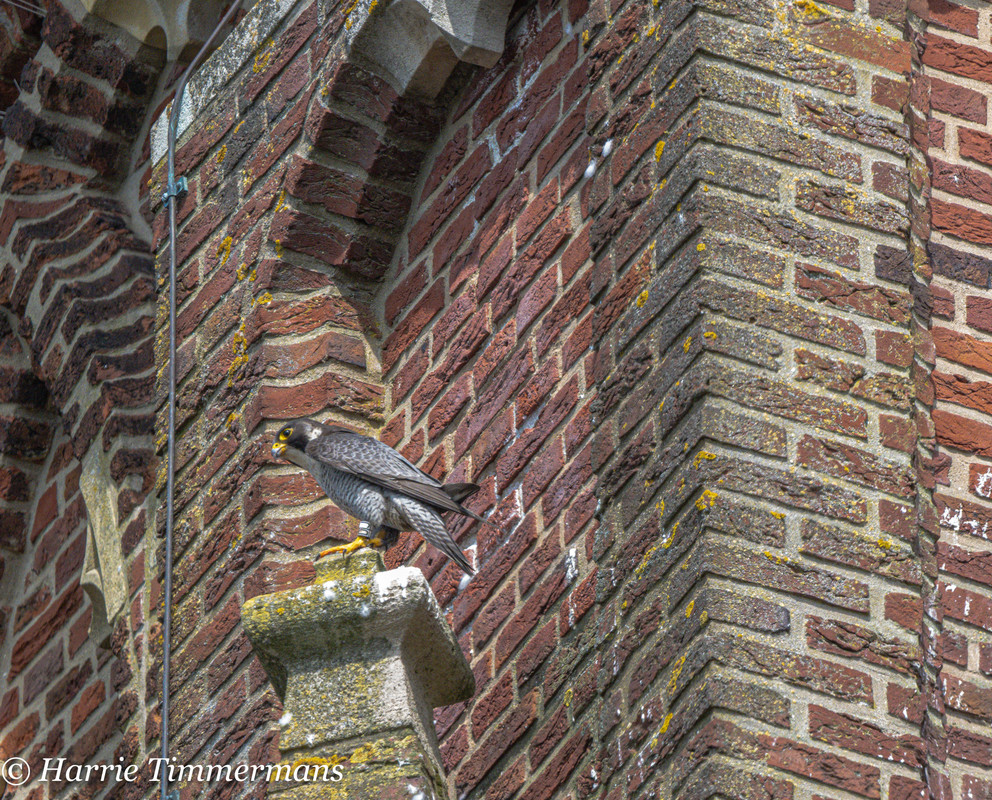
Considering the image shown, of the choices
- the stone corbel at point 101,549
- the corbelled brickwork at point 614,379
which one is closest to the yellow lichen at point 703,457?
the corbelled brickwork at point 614,379

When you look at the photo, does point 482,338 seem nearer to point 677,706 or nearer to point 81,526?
point 677,706

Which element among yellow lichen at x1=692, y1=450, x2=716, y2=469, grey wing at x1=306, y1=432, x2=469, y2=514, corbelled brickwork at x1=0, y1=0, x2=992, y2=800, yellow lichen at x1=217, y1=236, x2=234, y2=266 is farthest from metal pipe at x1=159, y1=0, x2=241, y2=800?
yellow lichen at x1=692, y1=450, x2=716, y2=469

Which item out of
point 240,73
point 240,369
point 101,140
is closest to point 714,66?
point 240,369

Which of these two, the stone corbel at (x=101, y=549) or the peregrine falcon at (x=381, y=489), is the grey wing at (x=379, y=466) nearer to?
the peregrine falcon at (x=381, y=489)

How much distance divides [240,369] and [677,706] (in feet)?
8.29

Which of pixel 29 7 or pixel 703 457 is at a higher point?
pixel 29 7

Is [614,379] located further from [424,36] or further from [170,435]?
[170,435]

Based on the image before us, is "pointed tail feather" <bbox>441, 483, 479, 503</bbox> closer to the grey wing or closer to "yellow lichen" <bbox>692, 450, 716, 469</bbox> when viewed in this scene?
the grey wing

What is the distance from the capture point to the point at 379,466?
5512 millimetres

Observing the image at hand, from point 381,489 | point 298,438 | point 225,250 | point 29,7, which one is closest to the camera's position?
point 381,489

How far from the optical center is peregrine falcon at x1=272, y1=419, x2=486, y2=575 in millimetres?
5371

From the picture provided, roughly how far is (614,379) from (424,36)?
6.21 feet

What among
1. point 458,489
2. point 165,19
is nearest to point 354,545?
point 458,489

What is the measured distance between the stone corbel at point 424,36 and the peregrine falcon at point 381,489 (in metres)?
1.35
